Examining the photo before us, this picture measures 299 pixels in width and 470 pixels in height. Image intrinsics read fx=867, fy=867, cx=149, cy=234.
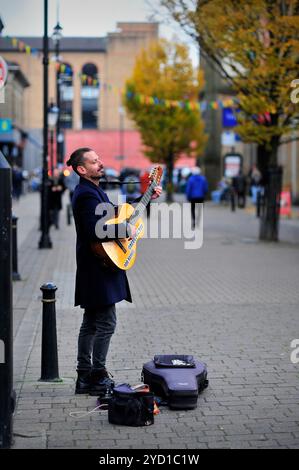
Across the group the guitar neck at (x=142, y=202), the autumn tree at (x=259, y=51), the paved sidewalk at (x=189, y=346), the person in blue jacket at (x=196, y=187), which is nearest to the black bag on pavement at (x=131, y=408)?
the paved sidewalk at (x=189, y=346)

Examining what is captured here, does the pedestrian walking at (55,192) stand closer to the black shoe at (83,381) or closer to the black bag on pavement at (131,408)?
the black shoe at (83,381)

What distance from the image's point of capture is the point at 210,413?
639 cm

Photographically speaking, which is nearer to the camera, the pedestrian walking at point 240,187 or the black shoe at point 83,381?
the black shoe at point 83,381

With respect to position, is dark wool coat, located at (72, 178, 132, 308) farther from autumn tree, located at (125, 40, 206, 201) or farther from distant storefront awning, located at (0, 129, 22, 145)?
distant storefront awning, located at (0, 129, 22, 145)

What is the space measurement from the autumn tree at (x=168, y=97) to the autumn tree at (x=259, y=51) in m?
23.4

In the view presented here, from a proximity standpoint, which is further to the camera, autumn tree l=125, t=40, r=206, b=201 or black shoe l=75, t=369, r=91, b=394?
autumn tree l=125, t=40, r=206, b=201

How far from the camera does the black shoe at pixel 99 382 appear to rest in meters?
6.86

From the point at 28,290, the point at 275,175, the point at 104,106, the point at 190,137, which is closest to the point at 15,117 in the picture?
the point at 104,106

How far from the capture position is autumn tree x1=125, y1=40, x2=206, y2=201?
44938mm

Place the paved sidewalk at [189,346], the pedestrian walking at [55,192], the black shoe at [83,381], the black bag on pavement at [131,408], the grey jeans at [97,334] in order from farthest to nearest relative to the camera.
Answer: the pedestrian walking at [55,192] → the black shoe at [83,381] → the grey jeans at [97,334] → the black bag on pavement at [131,408] → the paved sidewalk at [189,346]

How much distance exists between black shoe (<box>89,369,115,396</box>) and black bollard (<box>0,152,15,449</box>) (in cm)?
135

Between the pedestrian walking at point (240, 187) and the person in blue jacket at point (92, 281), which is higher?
the person in blue jacket at point (92, 281)

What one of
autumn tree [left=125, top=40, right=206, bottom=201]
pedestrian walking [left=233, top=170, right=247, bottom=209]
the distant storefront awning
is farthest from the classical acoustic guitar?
the distant storefront awning
